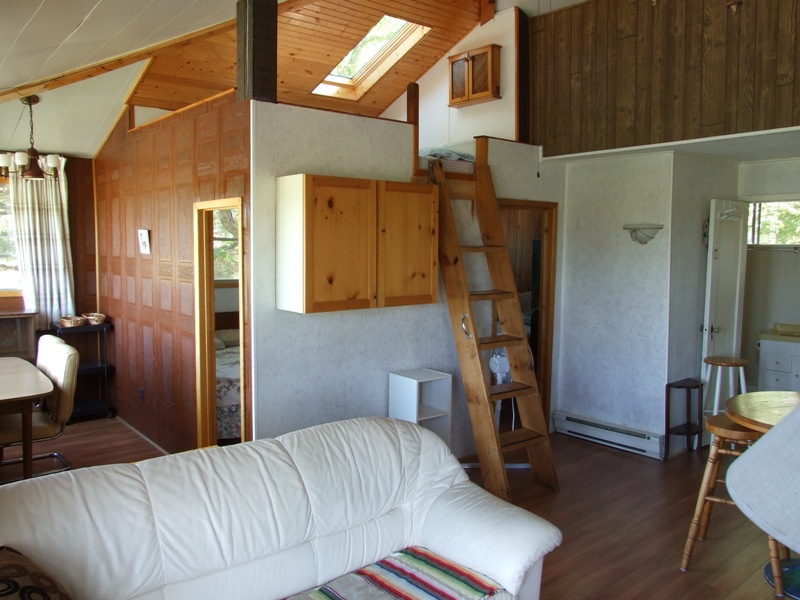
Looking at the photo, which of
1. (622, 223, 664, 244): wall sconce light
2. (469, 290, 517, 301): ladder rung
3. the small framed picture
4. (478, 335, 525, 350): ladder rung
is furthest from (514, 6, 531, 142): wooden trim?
the small framed picture

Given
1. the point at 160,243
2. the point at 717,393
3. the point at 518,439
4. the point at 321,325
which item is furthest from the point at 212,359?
the point at 717,393

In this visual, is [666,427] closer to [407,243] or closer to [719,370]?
[719,370]

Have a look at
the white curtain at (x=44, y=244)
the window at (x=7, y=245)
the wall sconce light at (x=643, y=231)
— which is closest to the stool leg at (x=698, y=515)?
the wall sconce light at (x=643, y=231)

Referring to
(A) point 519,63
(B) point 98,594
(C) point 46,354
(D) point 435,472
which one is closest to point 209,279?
(C) point 46,354

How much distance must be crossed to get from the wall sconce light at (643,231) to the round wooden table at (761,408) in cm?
176

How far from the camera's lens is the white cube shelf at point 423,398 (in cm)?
429

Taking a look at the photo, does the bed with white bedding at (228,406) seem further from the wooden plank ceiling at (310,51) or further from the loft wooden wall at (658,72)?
the loft wooden wall at (658,72)

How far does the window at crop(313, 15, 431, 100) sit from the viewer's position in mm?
6207

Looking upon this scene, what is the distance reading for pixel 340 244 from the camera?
3783 mm

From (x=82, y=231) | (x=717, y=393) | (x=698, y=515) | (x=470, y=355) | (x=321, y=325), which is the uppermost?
(x=82, y=231)

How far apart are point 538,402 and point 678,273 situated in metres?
1.71

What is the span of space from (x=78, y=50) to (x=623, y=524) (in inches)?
167

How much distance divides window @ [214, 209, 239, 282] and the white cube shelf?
301 cm

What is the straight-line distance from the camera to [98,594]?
2.05 m
